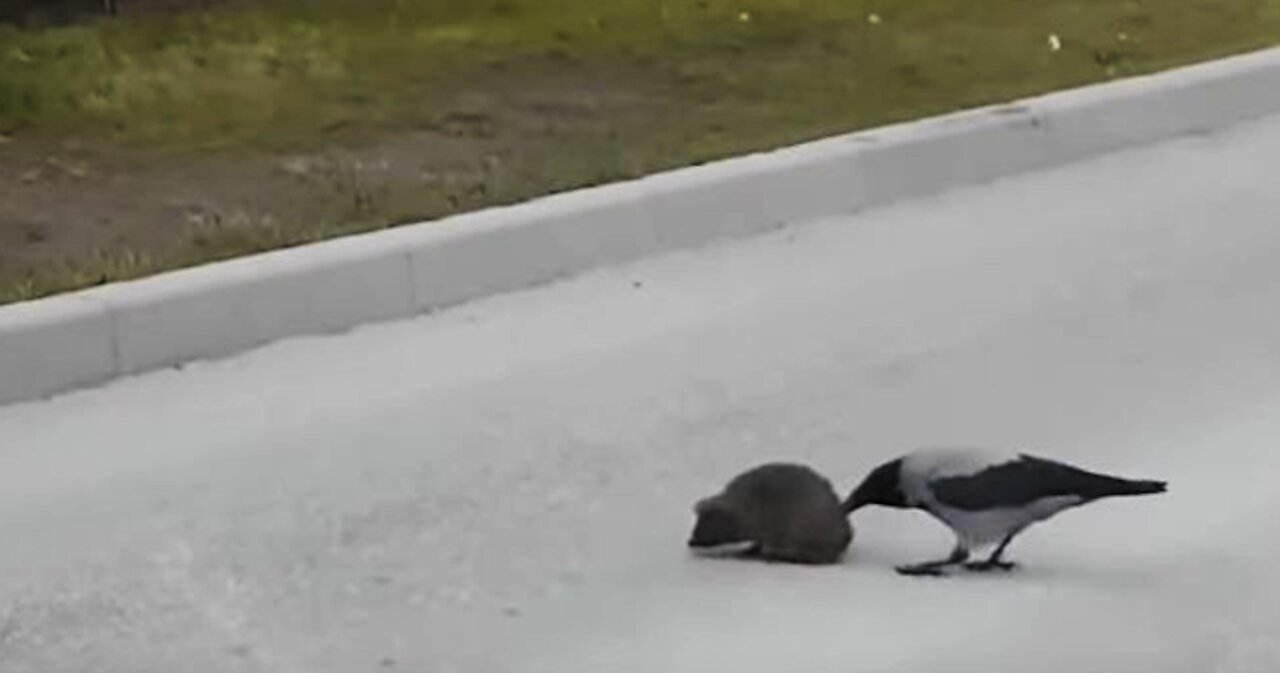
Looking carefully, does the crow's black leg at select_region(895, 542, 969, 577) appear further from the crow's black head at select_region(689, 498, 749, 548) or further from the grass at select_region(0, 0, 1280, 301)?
the grass at select_region(0, 0, 1280, 301)

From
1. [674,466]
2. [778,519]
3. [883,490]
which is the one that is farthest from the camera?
[674,466]

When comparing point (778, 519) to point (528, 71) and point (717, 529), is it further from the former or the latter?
point (528, 71)

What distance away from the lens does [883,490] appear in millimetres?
5512

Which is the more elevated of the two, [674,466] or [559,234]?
[559,234]

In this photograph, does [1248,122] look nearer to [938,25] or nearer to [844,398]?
[938,25]

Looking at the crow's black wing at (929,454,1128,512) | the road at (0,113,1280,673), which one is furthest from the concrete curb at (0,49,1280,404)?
the crow's black wing at (929,454,1128,512)

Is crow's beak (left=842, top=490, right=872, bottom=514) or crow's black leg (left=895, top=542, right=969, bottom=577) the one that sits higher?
crow's beak (left=842, top=490, right=872, bottom=514)

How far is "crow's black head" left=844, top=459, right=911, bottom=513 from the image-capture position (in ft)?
18.0

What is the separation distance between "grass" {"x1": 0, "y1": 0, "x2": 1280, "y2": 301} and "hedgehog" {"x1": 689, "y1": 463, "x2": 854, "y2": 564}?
234 centimetres

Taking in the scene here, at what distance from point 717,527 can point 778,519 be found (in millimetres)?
130

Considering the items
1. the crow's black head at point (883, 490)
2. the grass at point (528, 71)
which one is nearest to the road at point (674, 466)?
the crow's black head at point (883, 490)

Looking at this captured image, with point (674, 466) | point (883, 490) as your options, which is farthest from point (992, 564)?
point (674, 466)

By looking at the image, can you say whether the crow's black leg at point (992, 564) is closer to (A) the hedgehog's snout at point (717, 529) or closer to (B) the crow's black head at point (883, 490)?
(B) the crow's black head at point (883, 490)

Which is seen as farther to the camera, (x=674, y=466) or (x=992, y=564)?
(x=674, y=466)
